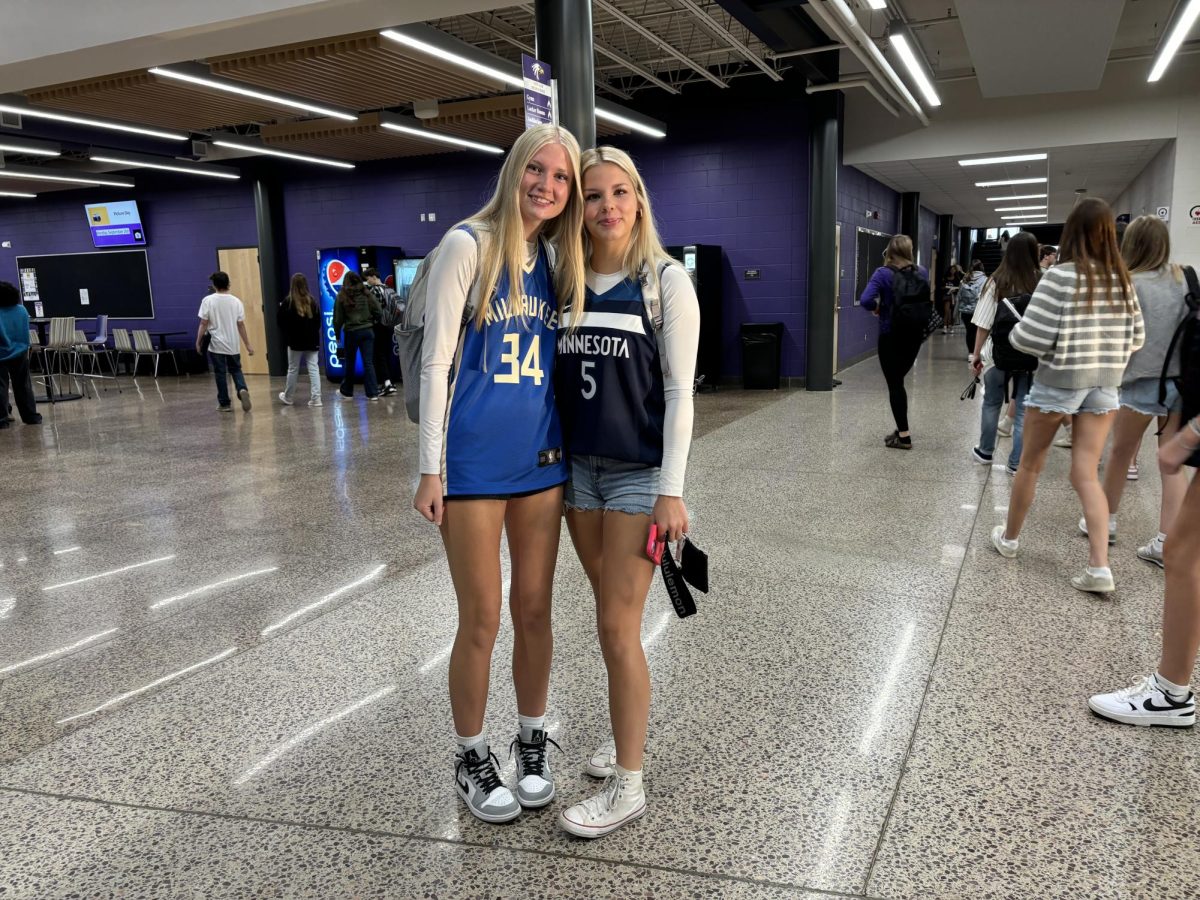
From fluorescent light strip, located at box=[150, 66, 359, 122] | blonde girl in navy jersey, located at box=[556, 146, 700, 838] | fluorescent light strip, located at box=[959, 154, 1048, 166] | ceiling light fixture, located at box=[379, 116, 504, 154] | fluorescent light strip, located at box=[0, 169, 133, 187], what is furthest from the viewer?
fluorescent light strip, located at box=[0, 169, 133, 187]

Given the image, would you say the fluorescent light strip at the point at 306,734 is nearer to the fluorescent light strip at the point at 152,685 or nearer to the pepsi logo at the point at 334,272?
the fluorescent light strip at the point at 152,685

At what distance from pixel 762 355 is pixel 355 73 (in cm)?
562

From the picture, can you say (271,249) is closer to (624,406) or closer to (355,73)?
(355,73)

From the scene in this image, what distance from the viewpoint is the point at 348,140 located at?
11328 millimetres

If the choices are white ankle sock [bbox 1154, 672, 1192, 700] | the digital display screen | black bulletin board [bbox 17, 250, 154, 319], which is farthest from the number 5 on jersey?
black bulletin board [bbox 17, 250, 154, 319]

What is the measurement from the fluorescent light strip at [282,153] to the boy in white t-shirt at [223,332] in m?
2.43

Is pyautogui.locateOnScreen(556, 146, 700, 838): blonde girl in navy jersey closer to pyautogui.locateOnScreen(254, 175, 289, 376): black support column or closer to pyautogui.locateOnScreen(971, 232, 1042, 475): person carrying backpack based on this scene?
pyautogui.locateOnScreen(971, 232, 1042, 475): person carrying backpack

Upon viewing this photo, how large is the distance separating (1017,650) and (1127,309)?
4.45 ft

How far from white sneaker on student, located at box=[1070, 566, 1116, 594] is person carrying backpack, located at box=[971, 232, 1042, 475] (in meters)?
0.93

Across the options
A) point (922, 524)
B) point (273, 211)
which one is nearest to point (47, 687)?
point (922, 524)

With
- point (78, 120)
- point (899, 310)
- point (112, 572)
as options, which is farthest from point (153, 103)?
point (899, 310)

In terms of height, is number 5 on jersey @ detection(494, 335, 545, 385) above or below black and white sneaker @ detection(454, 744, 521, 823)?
above

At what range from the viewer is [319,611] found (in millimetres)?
3346

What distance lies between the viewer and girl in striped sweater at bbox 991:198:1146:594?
315 centimetres
